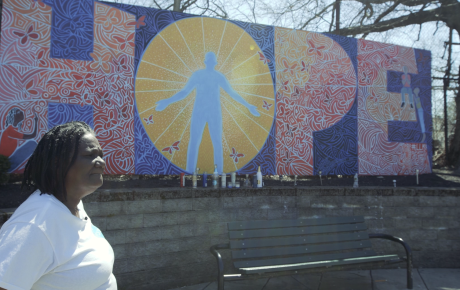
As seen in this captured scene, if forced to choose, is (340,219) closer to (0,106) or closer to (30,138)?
(30,138)

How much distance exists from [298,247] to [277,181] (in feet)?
6.11

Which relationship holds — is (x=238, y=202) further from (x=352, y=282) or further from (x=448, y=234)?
(x=448, y=234)

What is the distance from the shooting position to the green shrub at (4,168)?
433cm

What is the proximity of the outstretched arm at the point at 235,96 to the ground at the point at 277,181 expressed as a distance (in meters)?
1.05

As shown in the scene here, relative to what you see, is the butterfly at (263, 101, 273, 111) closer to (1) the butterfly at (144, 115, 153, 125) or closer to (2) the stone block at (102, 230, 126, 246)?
(1) the butterfly at (144, 115, 153, 125)

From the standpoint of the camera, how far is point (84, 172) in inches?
62.8

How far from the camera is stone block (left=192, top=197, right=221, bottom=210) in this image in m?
4.55

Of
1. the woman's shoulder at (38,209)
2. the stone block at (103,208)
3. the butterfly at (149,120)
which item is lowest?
the stone block at (103,208)

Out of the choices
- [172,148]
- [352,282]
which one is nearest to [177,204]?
[172,148]

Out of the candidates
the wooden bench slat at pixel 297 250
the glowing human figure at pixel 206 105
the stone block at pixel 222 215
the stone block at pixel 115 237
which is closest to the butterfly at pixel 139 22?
the glowing human figure at pixel 206 105

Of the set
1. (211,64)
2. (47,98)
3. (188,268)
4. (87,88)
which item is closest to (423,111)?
(211,64)

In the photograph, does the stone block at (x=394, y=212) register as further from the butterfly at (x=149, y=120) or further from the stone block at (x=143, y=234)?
the butterfly at (x=149, y=120)

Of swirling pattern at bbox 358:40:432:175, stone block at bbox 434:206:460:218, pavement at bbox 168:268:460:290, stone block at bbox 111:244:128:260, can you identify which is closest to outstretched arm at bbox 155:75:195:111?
stone block at bbox 111:244:128:260

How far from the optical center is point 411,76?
7.21 metres
